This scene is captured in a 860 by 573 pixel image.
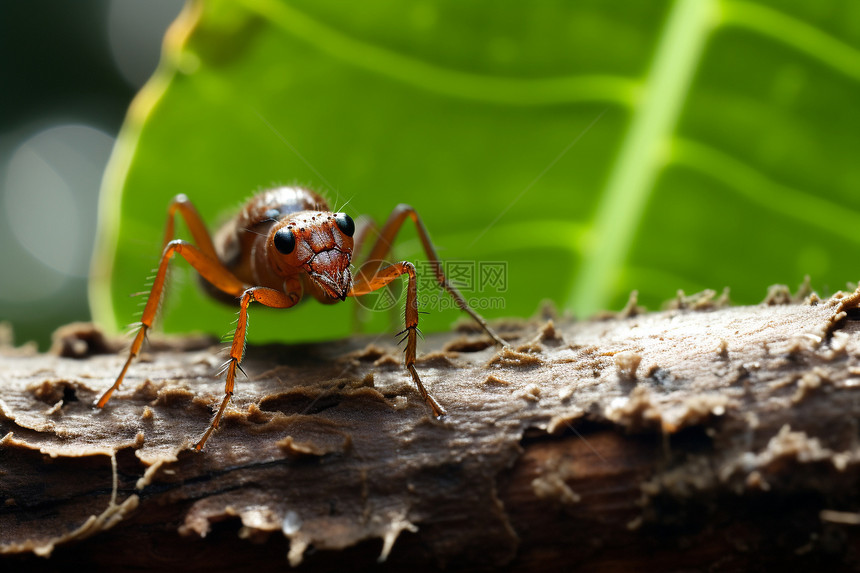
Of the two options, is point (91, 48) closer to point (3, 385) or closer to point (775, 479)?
point (3, 385)

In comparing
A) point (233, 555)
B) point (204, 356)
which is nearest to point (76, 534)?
point (233, 555)

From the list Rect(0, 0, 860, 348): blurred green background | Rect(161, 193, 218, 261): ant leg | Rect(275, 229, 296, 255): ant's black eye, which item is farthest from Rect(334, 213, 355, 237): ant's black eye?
Rect(161, 193, 218, 261): ant leg

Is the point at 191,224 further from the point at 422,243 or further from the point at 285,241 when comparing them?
the point at 422,243

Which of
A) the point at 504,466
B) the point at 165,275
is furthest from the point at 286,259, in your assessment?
the point at 504,466

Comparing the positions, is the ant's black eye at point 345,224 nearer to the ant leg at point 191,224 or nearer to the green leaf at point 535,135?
the green leaf at point 535,135

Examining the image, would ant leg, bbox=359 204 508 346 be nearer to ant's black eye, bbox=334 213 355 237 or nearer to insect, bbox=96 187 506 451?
insect, bbox=96 187 506 451

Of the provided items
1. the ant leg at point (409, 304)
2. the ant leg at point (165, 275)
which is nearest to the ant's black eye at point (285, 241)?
the ant leg at point (409, 304)
